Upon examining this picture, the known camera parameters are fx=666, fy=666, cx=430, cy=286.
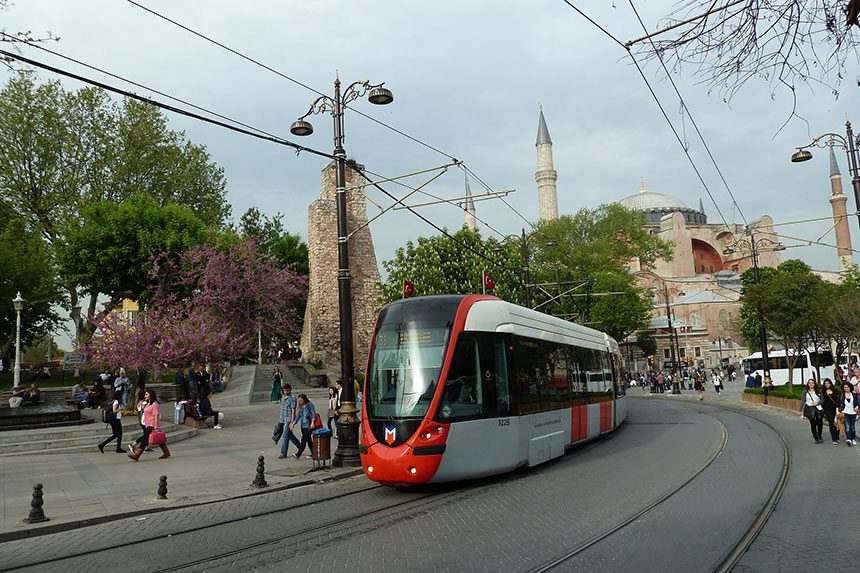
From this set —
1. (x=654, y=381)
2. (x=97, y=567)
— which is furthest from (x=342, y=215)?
(x=654, y=381)

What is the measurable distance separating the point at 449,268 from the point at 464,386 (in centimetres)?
2643

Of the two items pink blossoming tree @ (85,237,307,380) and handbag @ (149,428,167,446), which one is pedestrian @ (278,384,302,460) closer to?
handbag @ (149,428,167,446)

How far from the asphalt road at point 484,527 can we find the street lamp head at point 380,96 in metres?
6.82

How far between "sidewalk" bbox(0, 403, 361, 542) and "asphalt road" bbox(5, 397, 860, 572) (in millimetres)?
499

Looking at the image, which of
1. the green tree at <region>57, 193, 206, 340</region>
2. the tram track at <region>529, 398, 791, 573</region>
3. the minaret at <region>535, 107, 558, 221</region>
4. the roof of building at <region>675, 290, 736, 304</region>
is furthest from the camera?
the minaret at <region>535, 107, 558, 221</region>

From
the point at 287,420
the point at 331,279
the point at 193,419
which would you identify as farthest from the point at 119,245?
the point at 287,420

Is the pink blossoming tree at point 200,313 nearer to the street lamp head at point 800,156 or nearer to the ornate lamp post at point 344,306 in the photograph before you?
the ornate lamp post at point 344,306

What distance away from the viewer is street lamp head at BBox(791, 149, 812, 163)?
1670 centimetres

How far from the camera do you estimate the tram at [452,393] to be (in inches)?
348

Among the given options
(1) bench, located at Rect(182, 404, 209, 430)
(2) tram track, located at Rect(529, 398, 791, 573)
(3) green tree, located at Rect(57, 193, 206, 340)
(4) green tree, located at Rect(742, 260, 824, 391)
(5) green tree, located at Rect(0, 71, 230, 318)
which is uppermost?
(5) green tree, located at Rect(0, 71, 230, 318)

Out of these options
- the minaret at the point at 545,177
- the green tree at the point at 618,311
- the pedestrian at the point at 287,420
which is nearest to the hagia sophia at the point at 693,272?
the minaret at the point at 545,177

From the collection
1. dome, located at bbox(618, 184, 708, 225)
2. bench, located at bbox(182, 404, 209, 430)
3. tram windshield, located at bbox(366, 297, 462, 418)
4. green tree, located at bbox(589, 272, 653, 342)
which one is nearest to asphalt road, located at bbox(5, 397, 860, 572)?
tram windshield, located at bbox(366, 297, 462, 418)

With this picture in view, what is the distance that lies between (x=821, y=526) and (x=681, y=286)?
87780 millimetres

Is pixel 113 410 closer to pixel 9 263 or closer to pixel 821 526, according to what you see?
pixel 821 526
